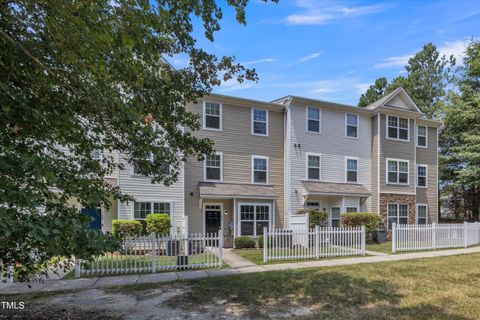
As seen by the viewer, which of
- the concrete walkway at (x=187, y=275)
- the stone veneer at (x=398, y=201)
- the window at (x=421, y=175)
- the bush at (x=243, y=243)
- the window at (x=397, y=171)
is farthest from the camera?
the window at (x=421, y=175)

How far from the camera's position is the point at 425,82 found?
116 ft

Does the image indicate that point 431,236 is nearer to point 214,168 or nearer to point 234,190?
point 234,190

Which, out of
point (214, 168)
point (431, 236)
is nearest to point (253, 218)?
point (214, 168)

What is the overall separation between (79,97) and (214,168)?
12.8 meters

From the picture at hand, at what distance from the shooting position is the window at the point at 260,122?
19.1 meters

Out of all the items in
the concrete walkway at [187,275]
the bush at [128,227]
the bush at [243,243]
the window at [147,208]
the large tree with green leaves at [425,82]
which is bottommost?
the bush at [243,243]

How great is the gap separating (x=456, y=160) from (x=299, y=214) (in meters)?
16.7

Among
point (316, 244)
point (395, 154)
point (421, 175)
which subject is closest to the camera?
point (316, 244)

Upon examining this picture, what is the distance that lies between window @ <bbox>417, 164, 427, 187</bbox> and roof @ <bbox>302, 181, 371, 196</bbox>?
16.4 feet

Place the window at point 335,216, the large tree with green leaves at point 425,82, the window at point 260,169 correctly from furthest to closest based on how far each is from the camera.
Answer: the large tree with green leaves at point 425,82, the window at point 335,216, the window at point 260,169

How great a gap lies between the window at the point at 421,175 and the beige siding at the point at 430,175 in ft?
0.89

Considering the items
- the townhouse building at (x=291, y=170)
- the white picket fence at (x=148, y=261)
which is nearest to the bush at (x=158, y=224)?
the townhouse building at (x=291, y=170)

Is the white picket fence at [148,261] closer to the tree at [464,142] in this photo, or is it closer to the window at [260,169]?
the window at [260,169]

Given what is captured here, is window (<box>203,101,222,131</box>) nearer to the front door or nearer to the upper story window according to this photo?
the front door
